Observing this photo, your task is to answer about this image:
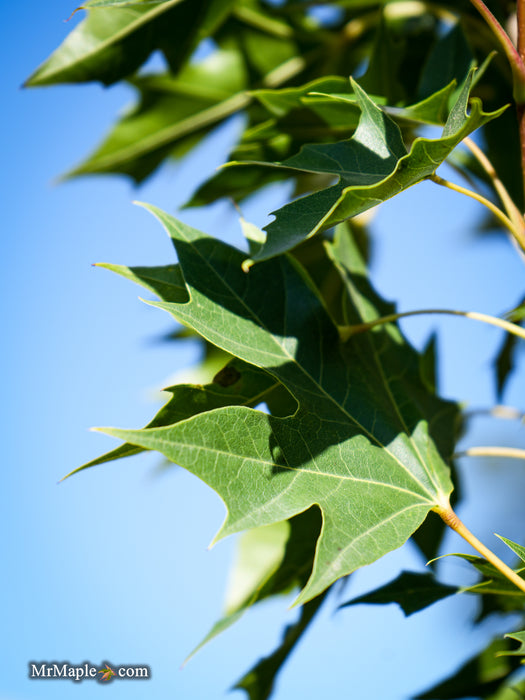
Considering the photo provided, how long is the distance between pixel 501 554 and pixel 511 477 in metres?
2.18

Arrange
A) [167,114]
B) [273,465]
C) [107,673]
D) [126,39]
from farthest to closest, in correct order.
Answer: [167,114]
[107,673]
[126,39]
[273,465]

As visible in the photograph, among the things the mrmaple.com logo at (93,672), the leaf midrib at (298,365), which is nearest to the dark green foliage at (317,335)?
the leaf midrib at (298,365)

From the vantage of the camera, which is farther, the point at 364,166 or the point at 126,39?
the point at 126,39

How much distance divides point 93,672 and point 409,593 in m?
0.73

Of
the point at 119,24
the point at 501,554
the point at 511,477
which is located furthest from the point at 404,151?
the point at 511,477

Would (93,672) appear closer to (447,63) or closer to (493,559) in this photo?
(493,559)

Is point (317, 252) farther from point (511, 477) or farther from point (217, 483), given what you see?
point (511, 477)

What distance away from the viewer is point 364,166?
1.83 ft

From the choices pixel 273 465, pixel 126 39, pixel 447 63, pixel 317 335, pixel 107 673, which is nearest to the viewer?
pixel 273 465

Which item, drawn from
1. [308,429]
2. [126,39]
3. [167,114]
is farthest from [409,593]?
[167,114]

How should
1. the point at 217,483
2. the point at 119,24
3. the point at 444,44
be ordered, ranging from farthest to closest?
the point at 119,24, the point at 444,44, the point at 217,483

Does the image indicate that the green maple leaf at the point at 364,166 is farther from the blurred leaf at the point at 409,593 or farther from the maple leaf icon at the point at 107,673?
the maple leaf icon at the point at 107,673

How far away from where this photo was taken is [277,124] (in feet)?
2.69

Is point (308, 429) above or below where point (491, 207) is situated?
below
